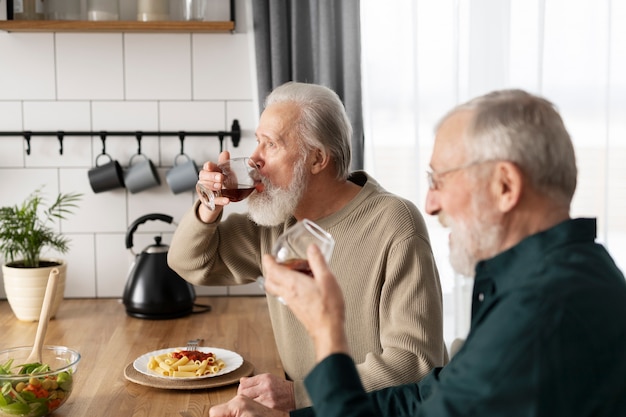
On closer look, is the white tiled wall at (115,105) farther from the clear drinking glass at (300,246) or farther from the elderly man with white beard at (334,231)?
the clear drinking glass at (300,246)

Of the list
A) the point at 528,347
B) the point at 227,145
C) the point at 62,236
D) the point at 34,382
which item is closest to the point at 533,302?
the point at 528,347

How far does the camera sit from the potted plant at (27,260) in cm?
249

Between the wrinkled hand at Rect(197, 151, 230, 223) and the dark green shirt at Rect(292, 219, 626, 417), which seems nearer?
the dark green shirt at Rect(292, 219, 626, 417)

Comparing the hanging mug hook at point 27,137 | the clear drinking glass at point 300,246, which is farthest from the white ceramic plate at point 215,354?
the hanging mug hook at point 27,137

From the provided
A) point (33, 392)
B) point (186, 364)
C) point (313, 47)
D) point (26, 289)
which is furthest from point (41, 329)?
point (313, 47)

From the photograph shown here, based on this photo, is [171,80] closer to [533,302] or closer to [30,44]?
[30,44]

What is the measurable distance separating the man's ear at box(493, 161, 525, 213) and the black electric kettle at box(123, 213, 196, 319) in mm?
1544

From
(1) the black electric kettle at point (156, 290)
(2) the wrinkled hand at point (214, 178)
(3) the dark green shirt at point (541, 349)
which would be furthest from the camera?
(1) the black electric kettle at point (156, 290)

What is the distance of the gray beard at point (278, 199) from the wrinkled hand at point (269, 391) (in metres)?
0.42

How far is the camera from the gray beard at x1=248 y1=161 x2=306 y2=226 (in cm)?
194

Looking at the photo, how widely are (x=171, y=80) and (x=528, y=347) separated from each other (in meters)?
2.05

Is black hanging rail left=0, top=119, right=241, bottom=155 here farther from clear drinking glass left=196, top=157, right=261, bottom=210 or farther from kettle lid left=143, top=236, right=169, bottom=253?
clear drinking glass left=196, top=157, right=261, bottom=210

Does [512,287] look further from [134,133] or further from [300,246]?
[134,133]

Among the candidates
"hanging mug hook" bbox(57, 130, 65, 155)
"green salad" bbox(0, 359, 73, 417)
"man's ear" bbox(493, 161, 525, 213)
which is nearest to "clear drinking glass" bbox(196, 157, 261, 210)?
"green salad" bbox(0, 359, 73, 417)
